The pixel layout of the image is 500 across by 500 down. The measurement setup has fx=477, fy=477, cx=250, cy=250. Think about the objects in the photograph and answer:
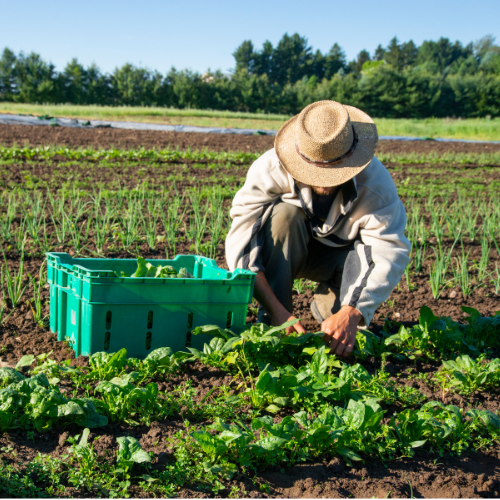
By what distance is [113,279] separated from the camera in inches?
69.7

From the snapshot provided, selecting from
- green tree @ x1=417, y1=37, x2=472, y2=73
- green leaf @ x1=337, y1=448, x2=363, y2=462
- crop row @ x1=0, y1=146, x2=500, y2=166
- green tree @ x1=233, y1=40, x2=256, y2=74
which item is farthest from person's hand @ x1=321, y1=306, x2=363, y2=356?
green tree @ x1=417, y1=37, x2=472, y2=73

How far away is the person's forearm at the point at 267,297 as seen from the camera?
2117 millimetres

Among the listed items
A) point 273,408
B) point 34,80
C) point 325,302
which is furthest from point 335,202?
point 34,80

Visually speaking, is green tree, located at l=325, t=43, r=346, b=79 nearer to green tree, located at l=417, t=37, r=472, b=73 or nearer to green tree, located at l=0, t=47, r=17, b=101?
green tree, located at l=417, t=37, r=472, b=73

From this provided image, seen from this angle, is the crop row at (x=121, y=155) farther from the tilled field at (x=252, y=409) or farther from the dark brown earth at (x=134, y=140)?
the tilled field at (x=252, y=409)

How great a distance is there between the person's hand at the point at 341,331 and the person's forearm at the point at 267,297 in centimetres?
22

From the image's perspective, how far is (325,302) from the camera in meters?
2.55

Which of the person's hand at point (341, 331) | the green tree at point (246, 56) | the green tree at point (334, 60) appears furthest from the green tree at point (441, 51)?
the person's hand at point (341, 331)

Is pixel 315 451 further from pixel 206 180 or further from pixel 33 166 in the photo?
pixel 33 166

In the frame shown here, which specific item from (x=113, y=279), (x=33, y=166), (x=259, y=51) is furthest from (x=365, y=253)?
(x=259, y=51)

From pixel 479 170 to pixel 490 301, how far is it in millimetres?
6918

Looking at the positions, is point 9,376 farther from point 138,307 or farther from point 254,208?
point 254,208

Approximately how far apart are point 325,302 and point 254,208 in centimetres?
68

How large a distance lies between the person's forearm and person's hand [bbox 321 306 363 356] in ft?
0.72
